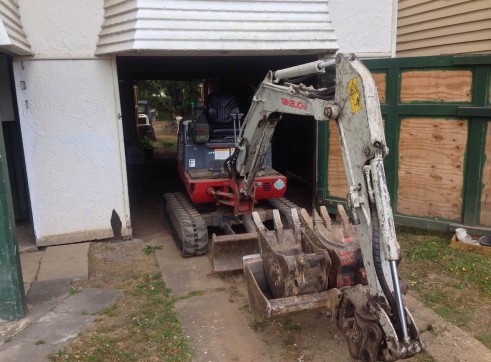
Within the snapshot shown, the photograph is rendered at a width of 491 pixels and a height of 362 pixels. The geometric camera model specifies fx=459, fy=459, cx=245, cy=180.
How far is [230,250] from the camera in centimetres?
567

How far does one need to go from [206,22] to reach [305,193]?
464cm

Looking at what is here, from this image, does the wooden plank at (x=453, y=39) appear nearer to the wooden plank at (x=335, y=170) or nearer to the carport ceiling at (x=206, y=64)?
the carport ceiling at (x=206, y=64)

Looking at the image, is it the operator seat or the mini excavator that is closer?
the mini excavator

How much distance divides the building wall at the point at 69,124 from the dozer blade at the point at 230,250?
76.0 inches

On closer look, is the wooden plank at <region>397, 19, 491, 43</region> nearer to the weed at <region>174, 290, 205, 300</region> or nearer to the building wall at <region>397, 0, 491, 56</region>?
the building wall at <region>397, 0, 491, 56</region>

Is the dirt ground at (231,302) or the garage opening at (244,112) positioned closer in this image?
the dirt ground at (231,302)

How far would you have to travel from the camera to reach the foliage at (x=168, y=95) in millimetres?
27531

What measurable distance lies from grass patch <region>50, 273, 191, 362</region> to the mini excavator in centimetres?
82

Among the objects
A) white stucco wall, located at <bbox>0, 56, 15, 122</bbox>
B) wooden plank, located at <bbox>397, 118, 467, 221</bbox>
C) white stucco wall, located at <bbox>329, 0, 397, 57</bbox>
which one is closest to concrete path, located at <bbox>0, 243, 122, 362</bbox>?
white stucco wall, located at <bbox>0, 56, 15, 122</bbox>

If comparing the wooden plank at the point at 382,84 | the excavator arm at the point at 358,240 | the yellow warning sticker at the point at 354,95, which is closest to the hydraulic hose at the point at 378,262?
the excavator arm at the point at 358,240

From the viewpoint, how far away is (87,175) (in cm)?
658

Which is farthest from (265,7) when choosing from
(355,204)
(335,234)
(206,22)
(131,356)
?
(131,356)

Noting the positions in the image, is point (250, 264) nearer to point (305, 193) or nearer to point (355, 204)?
point (355, 204)

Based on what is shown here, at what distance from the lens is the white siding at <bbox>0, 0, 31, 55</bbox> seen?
5215 mm
